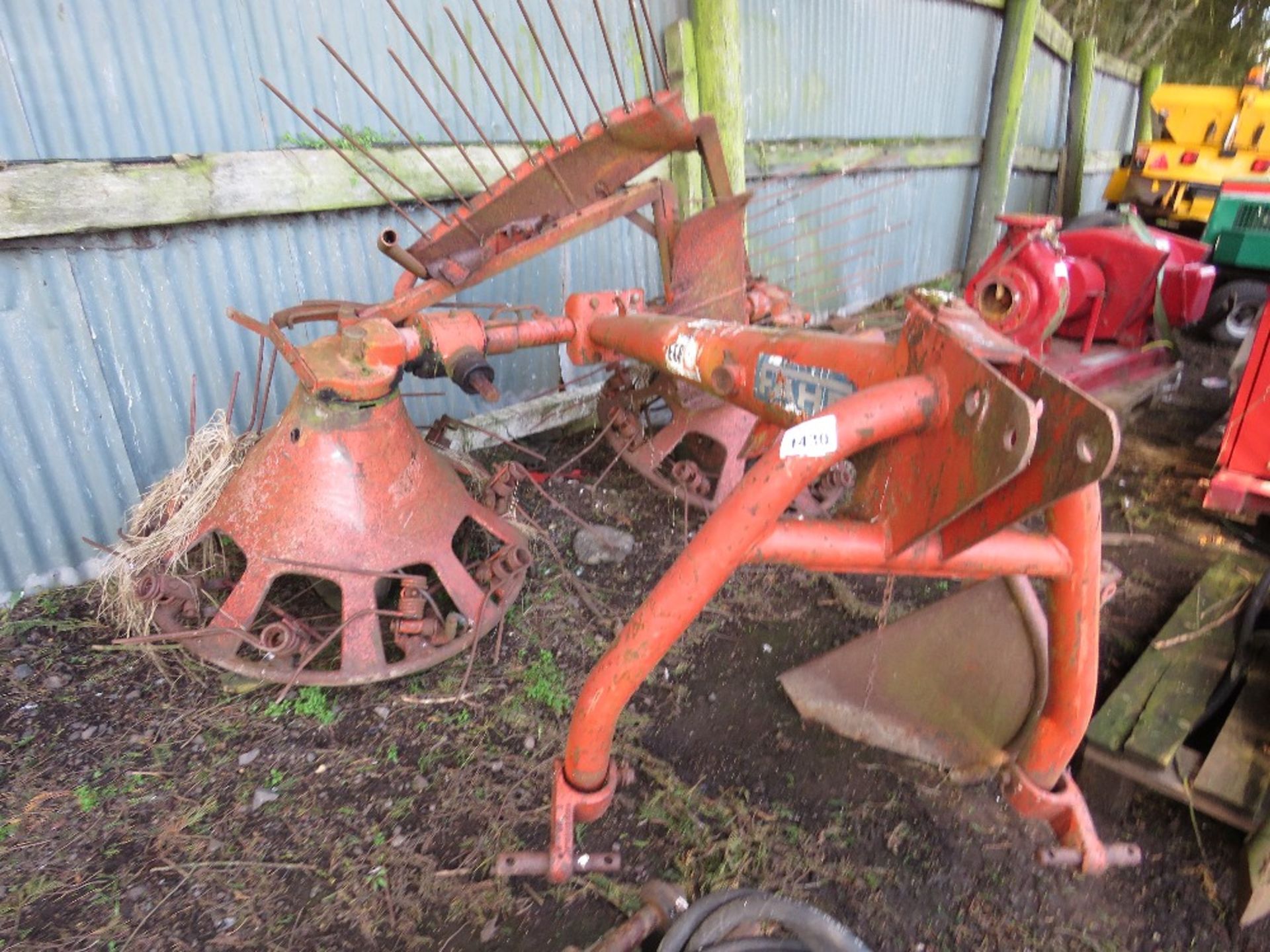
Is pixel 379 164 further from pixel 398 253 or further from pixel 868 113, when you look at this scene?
pixel 868 113

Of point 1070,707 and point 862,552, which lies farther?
point 1070,707

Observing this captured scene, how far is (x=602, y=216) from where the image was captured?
8.50 ft

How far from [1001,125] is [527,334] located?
7.08 metres

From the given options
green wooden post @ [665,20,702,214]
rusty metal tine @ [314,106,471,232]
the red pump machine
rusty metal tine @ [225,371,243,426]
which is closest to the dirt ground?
rusty metal tine @ [225,371,243,426]

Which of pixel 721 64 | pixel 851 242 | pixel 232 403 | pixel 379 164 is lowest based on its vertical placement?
pixel 851 242

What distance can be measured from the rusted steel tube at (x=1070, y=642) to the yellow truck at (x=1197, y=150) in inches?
289

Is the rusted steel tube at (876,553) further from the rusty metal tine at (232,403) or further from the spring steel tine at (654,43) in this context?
the rusty metal tine at (232,403)

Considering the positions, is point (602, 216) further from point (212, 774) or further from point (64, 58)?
point (212, 774)

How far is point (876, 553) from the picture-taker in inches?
55.1

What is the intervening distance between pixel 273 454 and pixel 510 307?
2.83 feet

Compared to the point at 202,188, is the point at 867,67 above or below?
above

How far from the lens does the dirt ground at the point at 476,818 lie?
1.69 metres

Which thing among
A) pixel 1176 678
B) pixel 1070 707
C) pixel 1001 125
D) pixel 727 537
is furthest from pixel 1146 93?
pixel 727 537

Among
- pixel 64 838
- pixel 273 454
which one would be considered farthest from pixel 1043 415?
pixel 64 838
